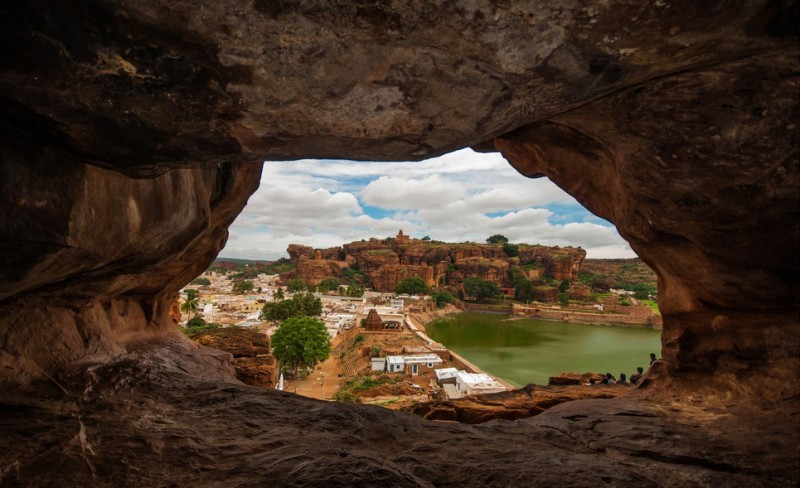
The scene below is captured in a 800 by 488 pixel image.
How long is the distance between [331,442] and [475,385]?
1777cm

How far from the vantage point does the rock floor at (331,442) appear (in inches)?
128

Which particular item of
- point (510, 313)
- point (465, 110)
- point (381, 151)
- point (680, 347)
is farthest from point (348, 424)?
point (510, 313)

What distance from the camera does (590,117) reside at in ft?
11.3

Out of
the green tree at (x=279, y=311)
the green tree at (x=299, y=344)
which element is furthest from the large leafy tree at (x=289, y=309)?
the green tree at (x=299, y=344)

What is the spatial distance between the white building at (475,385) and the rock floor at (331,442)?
1564cm

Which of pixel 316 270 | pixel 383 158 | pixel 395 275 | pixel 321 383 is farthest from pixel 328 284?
pixel 383 158

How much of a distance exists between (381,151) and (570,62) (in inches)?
52.8

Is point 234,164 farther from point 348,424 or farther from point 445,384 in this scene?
point 445,384

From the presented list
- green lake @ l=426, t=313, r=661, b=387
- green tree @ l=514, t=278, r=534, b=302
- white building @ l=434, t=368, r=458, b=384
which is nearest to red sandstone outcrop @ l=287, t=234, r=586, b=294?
green tree @ l=514, t=278, r=534, b=302

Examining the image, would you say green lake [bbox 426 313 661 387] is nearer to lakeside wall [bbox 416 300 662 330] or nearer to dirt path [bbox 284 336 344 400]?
lakeside wall [bbox 416 300 662 330]

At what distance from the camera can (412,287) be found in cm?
7325

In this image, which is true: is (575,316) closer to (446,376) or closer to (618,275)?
(446,376)

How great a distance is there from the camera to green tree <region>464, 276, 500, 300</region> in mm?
72438

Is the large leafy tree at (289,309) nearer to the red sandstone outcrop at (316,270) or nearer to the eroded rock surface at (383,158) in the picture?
the eroded rock surface at (383,158)
